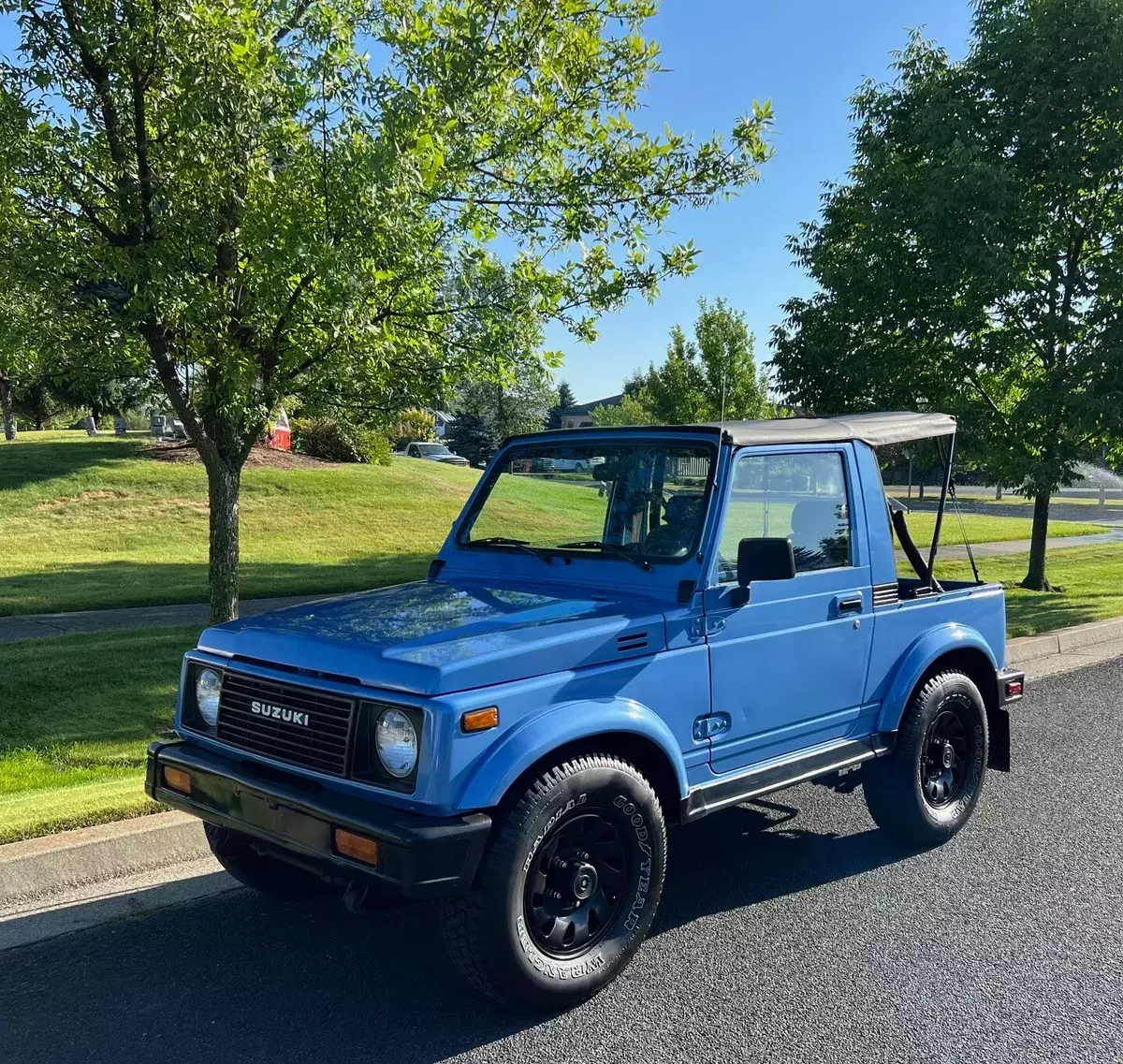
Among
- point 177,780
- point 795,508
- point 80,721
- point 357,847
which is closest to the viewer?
point 357,847

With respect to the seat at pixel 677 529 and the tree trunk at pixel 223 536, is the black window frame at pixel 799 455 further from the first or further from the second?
the tree trunk at pixel 223 536

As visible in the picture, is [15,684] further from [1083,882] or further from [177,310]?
[1083,882]

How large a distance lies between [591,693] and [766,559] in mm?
854

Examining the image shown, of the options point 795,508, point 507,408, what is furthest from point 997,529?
point 507,408

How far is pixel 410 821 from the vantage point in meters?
2.94

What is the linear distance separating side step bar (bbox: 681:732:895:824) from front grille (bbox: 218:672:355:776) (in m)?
1.32

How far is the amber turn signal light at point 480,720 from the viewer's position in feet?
9.83

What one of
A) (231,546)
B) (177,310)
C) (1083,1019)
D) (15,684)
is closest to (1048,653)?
(1083,1019)

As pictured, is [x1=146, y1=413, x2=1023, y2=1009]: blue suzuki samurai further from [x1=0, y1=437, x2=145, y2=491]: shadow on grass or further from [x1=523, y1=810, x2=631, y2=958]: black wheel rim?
[x1=0, y1=437, x2=145, y2=491]: shadow on grass

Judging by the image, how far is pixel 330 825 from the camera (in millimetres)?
3000

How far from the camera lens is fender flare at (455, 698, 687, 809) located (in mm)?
3014

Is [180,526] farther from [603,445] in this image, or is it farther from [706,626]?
[706,626]

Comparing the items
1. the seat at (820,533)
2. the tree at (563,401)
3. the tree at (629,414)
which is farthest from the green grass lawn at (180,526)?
the tree at (563,401)

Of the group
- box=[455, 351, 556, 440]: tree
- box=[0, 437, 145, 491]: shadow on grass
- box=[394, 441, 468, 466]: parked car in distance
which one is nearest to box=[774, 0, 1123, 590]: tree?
box=[0, 437, 145, 491]: shadow on grass
